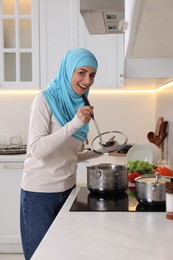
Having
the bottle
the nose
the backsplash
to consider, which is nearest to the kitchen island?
the bottle

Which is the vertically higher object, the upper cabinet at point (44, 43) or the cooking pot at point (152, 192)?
the upper cabinet at point (44, 43)

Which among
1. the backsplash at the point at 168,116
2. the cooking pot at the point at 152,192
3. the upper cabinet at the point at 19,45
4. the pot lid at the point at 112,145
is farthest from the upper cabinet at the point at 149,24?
the upper cabinet at the point at 19,45

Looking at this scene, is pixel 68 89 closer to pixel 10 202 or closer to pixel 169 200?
pixel 169 200

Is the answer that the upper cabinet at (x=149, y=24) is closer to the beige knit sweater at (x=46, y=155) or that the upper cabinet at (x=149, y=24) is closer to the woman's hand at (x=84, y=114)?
the woman's hand at (x=84, y=114)

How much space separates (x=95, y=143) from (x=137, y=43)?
981mm

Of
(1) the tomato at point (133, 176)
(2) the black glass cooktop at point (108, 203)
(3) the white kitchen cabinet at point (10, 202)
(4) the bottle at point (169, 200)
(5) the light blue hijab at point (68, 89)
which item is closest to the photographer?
(4) the bottle at point (169, 200)

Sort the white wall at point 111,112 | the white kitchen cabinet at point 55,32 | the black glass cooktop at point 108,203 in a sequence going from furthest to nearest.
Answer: the white wall at point 111,112 < the white kitchen cabinet at point 55,32 < the black glass cooktop at point 108,203

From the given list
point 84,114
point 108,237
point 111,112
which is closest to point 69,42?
point 111,112

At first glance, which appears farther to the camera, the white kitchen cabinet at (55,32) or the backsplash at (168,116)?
the white kitchen cabinet at (55,32)

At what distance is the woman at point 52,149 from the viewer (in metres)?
1.64

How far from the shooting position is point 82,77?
A: 1.83 m

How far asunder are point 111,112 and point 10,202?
122 centimetres

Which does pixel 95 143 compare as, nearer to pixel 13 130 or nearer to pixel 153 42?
pixel 153 42

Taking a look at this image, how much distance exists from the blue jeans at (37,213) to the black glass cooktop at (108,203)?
0.11 m
